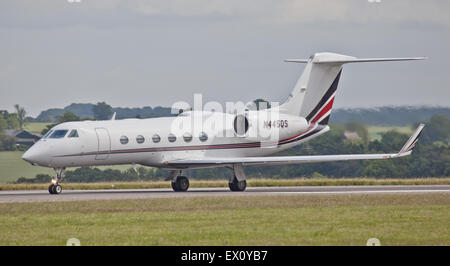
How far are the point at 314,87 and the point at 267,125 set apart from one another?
3.16 metres

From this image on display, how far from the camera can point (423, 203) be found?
983 inches

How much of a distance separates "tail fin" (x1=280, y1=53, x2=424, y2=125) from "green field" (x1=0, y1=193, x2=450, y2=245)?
10.8 meters

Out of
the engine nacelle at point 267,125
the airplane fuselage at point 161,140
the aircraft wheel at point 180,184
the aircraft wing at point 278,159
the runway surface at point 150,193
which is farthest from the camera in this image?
the engine nacelle at point 267,125

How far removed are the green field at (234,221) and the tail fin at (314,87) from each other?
10.8m

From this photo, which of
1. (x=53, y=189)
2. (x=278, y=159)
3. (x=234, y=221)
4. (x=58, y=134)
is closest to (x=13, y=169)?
(x=58, y=134)

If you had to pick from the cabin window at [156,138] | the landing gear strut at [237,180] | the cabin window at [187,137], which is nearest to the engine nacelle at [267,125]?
the landing gear strut at [237,180]

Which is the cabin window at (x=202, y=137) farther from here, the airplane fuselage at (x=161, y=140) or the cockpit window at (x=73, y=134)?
the cockpit window at (x=73, y=134)

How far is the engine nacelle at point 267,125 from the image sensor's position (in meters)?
35.8

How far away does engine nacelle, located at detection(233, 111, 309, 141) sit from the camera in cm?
3584

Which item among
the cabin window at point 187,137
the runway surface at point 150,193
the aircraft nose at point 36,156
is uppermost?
the cabin window at point 187,137

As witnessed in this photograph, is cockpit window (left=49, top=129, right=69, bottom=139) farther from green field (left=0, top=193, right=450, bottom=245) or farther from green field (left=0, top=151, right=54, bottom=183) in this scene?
green field (left=0, top=151, right=54, bottom=183)

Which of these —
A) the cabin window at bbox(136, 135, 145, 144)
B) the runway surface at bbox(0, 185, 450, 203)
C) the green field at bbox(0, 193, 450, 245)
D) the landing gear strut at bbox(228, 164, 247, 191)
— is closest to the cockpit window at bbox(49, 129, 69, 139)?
the runway surface at bbox(0, 185, 450, 203)

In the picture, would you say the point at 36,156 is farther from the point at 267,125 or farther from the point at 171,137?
the point at 267,125

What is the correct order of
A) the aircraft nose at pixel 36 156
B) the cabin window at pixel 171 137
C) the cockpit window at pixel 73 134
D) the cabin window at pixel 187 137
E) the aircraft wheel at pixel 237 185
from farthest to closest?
1. the cabin window at pixel 187 137
2. the aircraft wheel at pixel 237 185
3. the cabin window at pixel 171 137
4. the cockpit window at pixel 73 134
5. the aircraft nose at pixel 36 156
